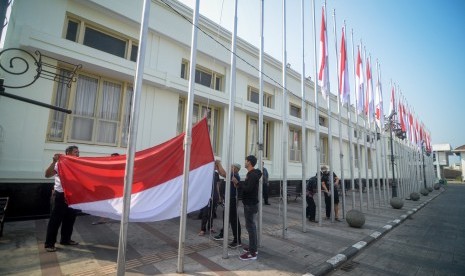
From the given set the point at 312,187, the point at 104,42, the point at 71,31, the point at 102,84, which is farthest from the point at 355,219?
the point at 71,31

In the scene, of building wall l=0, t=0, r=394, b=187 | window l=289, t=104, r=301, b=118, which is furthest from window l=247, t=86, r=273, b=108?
window l=289, t=104, r=301, b=118

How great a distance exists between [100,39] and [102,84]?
166cm

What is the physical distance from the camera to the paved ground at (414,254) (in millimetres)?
5113

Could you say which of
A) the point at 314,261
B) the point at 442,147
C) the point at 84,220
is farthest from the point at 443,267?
the point at 442,147

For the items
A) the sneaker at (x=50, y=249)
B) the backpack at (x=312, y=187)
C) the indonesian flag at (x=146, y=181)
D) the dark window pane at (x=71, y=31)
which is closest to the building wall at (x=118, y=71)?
the dark window pane at (x=71, y=31)

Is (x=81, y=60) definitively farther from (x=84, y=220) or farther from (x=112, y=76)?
(x=84, y=220)

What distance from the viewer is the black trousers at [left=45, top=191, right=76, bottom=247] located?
495 cm

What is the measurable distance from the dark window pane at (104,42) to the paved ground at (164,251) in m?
6.05

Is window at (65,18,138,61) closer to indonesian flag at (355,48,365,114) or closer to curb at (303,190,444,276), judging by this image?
curb at (303,190,444,276)

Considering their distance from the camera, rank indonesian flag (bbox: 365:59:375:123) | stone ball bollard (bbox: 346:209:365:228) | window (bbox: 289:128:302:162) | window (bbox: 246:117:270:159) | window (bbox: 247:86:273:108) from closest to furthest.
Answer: stone ball bollard (bbox: 346:209:365:228) < indonesian flag (bbox: 365:59:375:123) < window (bbox: 246:117:270:159) < window (bbox: 247:86:273:108) < window (bbox: 289:128:302:162)

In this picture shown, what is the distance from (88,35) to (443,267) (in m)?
12.4

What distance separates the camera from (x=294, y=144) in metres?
17.7

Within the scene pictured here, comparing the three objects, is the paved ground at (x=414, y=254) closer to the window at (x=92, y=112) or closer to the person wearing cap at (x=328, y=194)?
the person wearing cap at (x=328, y=194)

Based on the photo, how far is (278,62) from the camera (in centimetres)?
1589
